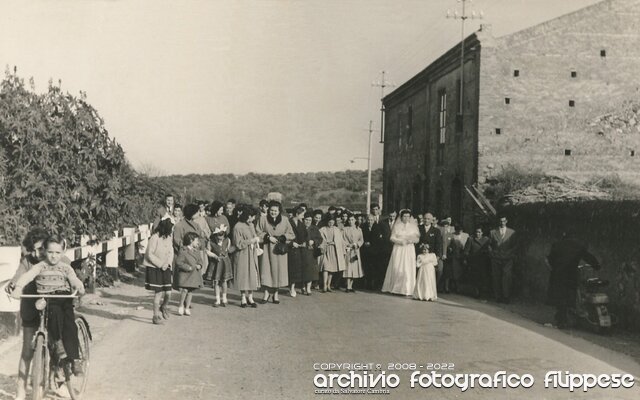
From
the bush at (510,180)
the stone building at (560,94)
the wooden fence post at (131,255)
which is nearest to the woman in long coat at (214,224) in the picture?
the wooden fence post at (131,255)

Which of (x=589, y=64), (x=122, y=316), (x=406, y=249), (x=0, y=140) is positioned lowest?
(x=122, y=316)

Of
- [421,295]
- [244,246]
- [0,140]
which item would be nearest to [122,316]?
[244,246]

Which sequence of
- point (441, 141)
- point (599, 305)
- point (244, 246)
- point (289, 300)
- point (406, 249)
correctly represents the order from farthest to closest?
1. point (441, 141)
2. point (406, 249)
3. point (289, 300)
4. point (244, 246)
5. point (599, 305)

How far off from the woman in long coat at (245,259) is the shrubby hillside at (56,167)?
2.72 m

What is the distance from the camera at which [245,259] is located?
12.7 m

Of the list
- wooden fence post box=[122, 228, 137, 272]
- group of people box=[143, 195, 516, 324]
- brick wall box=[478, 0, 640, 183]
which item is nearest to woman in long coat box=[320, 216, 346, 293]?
group of people box=[143, 195, 516, 324]

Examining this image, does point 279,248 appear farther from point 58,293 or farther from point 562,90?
point 562,90

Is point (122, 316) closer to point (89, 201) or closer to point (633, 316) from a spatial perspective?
point (89, 201)

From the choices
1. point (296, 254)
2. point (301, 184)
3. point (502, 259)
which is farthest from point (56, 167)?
point (301, 184)

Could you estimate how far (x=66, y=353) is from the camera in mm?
6156

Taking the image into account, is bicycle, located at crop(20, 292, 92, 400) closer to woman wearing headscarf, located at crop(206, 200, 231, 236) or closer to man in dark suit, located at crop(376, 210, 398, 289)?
woman wearing headscarf, located at crop(206, 200, 231, 236)

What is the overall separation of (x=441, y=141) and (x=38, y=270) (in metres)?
24.7

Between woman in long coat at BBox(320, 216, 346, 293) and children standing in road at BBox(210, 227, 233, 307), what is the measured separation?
337 centimetres

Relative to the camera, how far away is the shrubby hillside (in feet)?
37.1
